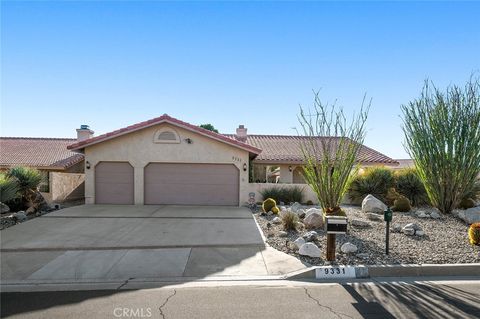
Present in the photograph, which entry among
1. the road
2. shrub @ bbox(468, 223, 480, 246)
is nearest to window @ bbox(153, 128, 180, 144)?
the road

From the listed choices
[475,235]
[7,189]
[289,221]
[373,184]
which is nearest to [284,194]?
[373,184]

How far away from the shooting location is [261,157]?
20.6 metres

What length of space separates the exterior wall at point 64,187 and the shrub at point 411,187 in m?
16.0

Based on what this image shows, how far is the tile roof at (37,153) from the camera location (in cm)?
2063

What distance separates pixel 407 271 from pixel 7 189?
537 inches

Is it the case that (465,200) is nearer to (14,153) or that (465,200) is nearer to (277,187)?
(277,187)

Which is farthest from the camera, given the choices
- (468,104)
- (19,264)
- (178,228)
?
(468,104)

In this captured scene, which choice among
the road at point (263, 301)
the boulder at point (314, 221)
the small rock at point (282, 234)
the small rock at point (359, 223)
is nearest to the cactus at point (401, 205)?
the small rock at point (359, 223)

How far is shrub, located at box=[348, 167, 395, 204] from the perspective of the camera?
1503cm

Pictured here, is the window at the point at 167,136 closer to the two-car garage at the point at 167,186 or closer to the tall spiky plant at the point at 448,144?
the two-car garage at the point at 167,186

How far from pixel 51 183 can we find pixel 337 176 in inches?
510

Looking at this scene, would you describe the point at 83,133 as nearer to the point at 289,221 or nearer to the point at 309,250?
the point at 289,221

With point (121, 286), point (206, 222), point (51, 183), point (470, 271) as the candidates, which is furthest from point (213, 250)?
point (51, 183)

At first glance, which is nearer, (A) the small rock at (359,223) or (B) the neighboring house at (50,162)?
(A) the small rock at (359,223)
